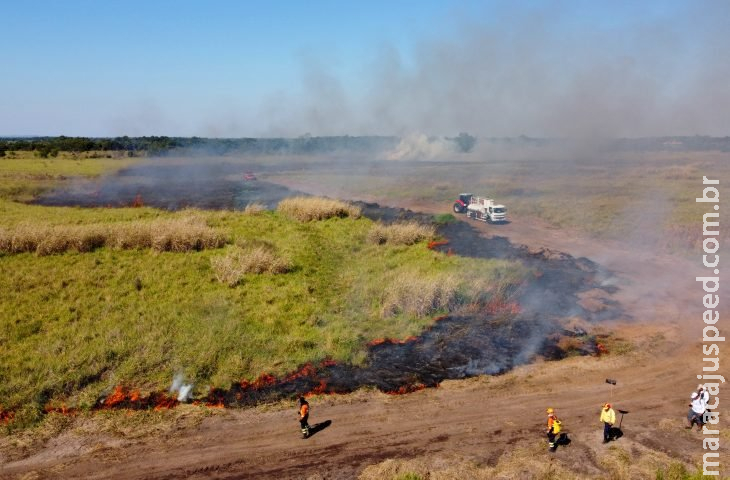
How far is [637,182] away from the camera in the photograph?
6181 centimetres

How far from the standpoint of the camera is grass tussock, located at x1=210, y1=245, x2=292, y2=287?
25562mm

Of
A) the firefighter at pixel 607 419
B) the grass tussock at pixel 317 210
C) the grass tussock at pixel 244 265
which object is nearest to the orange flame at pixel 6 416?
the grass tussock at pixel 244 265

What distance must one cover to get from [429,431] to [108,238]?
25799mm

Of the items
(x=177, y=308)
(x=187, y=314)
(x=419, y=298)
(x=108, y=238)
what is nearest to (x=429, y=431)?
(x=419, y=298)

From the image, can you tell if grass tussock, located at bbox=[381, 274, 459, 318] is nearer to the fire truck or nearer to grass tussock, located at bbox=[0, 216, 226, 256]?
grass tussock, located at bbox=[0, 216, 226, 256]

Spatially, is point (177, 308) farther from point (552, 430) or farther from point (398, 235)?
point (398, 235)

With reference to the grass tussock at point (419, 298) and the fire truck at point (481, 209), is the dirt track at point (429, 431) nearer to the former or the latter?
the grass tussock at point (419, 298)

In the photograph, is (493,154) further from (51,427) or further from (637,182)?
(51,427)

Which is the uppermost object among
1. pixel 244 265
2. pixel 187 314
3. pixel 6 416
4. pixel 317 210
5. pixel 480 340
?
pixel 317 210

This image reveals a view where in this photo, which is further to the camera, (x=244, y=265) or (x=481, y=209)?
(x=481, y=209)

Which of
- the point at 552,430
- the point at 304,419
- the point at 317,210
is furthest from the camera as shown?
the point at 317,210

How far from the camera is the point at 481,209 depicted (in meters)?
43.2

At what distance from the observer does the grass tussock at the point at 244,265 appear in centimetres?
2556

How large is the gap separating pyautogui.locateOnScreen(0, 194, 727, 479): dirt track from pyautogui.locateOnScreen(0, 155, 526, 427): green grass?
2907 millimetres
